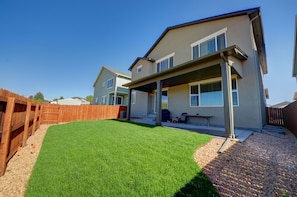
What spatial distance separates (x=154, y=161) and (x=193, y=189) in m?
1.04

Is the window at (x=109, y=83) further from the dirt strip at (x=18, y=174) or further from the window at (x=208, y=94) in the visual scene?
the dirt strip at (x=18, y=174)

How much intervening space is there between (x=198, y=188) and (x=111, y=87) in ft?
60.6

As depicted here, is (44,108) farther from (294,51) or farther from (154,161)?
(294,51)

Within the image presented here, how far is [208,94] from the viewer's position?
25.9 ft

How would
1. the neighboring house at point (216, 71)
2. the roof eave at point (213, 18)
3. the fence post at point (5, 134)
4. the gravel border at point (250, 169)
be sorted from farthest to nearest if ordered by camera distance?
1. the roof eave at point (213, 18)
2. the neighboring house at point (216, 71)
3. the fence post at point (5, 134)
4. the gravel border at point (250, 169)

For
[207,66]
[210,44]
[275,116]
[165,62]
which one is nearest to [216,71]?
[207,66]

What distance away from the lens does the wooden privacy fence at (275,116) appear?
8.86 metres

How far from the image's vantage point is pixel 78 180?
7.54 feet

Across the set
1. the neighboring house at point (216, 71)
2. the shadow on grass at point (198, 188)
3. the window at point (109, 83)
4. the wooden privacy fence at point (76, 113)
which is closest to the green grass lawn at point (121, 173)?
the shadow on grass at point (198, 188)

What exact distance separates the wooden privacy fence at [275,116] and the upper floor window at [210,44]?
6.45 meters

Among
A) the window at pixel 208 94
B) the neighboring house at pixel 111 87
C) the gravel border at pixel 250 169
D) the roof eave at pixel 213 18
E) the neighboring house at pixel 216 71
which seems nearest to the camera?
the gravel border at pixel 250 169

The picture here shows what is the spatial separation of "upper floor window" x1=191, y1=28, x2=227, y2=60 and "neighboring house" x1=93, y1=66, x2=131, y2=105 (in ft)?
33.1

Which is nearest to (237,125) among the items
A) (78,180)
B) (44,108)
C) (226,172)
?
(226,172)

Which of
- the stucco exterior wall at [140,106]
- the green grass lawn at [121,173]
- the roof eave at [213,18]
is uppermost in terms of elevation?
the roof eave at [213,18]
